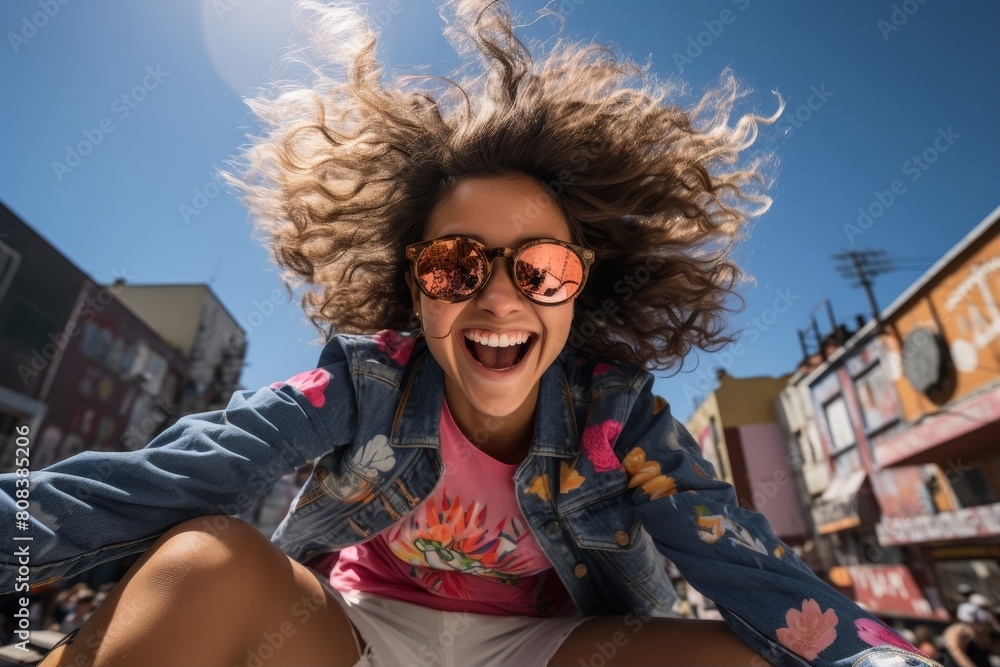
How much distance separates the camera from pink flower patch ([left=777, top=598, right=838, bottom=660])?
1226 millimetres

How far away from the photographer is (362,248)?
2.32 m

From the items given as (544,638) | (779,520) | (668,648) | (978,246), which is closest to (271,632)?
(544,638)

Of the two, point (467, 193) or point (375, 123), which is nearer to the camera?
point (467, 193)

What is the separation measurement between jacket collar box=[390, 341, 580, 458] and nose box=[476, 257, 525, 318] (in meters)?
0.33

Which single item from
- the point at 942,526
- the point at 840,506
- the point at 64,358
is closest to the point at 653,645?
the point at 942,526

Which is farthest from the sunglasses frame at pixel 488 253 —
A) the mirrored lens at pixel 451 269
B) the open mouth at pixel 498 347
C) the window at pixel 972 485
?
the window at pixel 972 485

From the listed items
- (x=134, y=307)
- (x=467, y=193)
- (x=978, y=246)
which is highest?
(x=134, y=307)

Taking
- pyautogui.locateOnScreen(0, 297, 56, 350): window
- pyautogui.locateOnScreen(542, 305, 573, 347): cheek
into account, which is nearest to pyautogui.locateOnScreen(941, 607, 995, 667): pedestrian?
pyautogui.locateOnScreen(542, 305, 573, 347): cheek

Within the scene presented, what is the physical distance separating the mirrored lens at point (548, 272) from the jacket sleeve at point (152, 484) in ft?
2.27

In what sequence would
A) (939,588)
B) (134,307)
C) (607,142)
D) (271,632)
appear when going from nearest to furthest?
(271,632)
(607,142)
(939,588)
(134,307)

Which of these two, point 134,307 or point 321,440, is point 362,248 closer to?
point 321,440

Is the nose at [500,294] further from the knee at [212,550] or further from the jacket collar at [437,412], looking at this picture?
the knee at [212,550]

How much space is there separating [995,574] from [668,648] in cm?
1326

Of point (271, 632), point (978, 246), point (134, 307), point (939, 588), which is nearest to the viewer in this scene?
point (271, 632)
